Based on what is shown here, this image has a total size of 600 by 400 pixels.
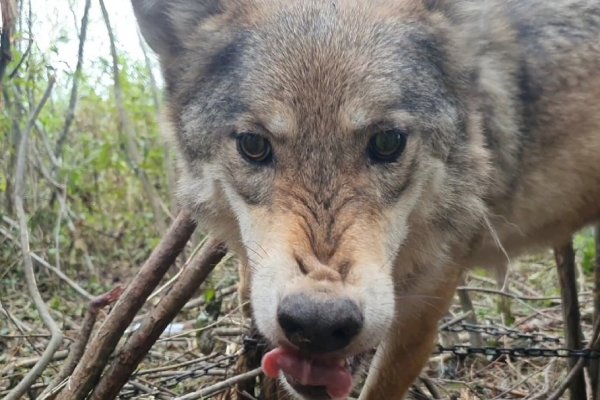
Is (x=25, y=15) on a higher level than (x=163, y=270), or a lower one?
higher

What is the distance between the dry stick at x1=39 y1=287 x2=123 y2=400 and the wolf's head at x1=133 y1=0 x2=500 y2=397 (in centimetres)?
68

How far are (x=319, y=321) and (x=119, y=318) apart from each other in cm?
144

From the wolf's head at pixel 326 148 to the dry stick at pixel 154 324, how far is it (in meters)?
0.29

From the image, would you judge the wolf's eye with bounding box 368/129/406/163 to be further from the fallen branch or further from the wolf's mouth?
the fallen branch

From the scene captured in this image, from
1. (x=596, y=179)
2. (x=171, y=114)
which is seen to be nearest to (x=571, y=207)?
(x=596, y=179)

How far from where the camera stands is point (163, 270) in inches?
127

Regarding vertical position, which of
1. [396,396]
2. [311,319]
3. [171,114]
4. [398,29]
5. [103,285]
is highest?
[398,29]

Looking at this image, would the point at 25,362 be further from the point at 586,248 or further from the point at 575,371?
the point at 586,248

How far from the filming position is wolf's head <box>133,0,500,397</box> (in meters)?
2.15

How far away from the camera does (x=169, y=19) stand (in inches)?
116

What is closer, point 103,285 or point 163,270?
point 163,270

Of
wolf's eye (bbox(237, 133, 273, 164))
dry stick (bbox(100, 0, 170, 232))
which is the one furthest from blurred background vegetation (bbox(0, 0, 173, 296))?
wolf's eye (bbox(237, 133, 273, 164))

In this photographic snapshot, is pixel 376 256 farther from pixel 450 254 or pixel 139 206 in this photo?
pixel 139 206

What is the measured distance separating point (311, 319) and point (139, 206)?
6.27 metres
